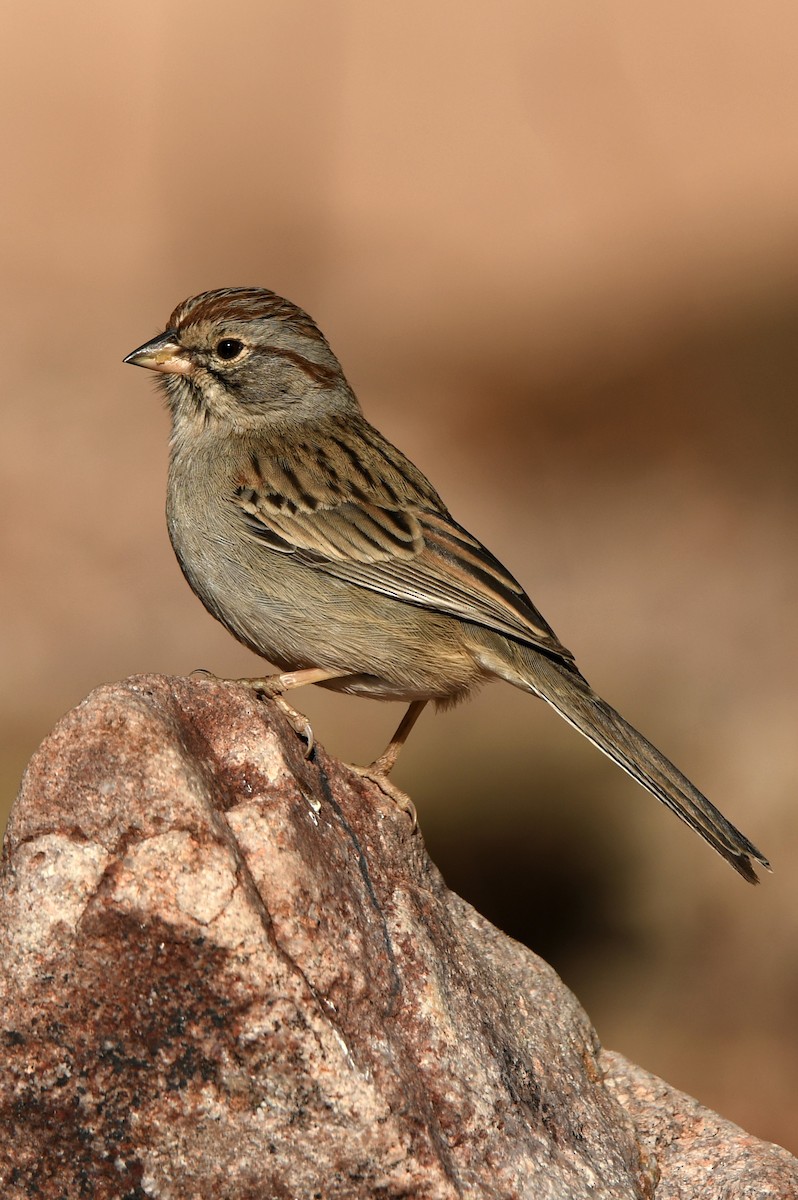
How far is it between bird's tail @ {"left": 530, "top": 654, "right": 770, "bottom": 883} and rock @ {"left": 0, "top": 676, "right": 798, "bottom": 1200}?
1556 mm

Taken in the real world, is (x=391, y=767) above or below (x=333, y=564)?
below

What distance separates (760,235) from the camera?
16812 mm

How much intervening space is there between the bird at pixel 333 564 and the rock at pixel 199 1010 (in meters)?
1.33

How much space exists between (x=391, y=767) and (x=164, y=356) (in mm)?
1811

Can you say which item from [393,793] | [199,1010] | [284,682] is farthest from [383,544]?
[199,1010]

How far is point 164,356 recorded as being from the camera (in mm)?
6176

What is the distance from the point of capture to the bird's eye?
20.6 ft

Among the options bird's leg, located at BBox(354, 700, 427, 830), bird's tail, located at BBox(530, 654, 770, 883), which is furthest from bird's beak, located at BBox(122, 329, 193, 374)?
bird's tail, located at BBox(530, 654, 770, 883)

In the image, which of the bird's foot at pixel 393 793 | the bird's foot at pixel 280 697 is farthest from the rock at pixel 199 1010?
the bird's foot at pixel 393 793

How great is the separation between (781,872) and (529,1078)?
5929 mm

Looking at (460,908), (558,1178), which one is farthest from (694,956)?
(558,1178)

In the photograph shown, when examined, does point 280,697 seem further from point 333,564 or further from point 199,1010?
point 199,1010

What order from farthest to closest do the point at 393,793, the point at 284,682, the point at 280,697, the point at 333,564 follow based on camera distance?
the point at 333,564, the point at 284,682, the point at 280,697, the point at 393,793

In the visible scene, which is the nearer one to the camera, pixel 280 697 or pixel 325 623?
pixel 280 697
